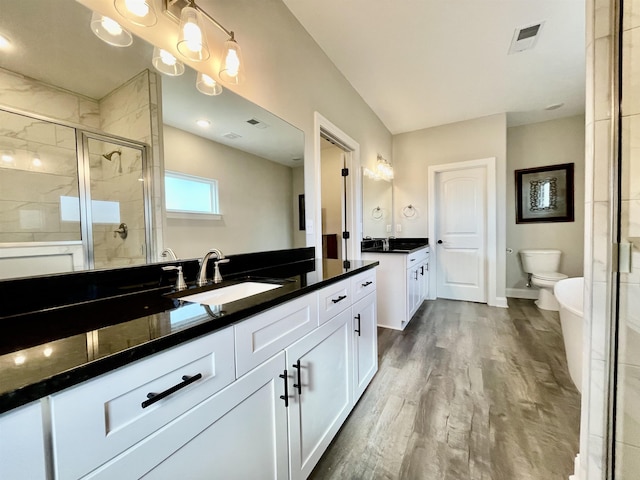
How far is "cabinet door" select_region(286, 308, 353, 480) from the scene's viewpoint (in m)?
1.04

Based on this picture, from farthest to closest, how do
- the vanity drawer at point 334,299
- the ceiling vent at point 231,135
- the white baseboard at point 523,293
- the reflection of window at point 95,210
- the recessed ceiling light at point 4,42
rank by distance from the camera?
the white baseboard at point 523,293
the ceiling vent at point 231,135
the vanity drawer at point 334,299
the reflection of window at point 95,210
the recessed ceiling light at point 4,42

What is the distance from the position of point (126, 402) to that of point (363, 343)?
4.56 feet

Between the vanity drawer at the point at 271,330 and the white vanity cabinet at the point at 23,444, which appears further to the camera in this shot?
the vanity drawer at the point at 271,330

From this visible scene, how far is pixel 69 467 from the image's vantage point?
1.52 ft

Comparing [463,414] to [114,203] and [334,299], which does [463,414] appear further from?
[114,203]

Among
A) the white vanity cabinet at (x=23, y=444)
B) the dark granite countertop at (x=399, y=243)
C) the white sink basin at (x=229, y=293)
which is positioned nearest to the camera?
the white vanity cabinet at (x=23, y=444)

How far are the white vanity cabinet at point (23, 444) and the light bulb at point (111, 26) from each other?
1265mm

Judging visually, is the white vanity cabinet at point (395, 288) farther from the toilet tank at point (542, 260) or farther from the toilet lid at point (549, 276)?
the toilet tank at point (542, 260)

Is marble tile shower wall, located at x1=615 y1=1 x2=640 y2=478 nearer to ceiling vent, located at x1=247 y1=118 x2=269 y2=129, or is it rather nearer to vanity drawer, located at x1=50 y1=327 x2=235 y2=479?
vanity drawer, located at x1=50 y1=327 x2=235 y2=479

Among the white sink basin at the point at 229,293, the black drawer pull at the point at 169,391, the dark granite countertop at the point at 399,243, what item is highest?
the dark granite countertop at the point at 399,243

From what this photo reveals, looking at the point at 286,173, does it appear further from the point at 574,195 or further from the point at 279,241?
the point at 574,195

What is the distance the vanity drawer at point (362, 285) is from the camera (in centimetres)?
160

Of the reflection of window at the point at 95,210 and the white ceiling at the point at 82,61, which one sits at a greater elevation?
the white ceiling at the point at 82,61

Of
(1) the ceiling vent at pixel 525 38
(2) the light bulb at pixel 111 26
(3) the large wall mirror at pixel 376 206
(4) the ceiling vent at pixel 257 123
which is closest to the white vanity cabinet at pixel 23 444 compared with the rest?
(2) the light bulb at pixel 111 26
